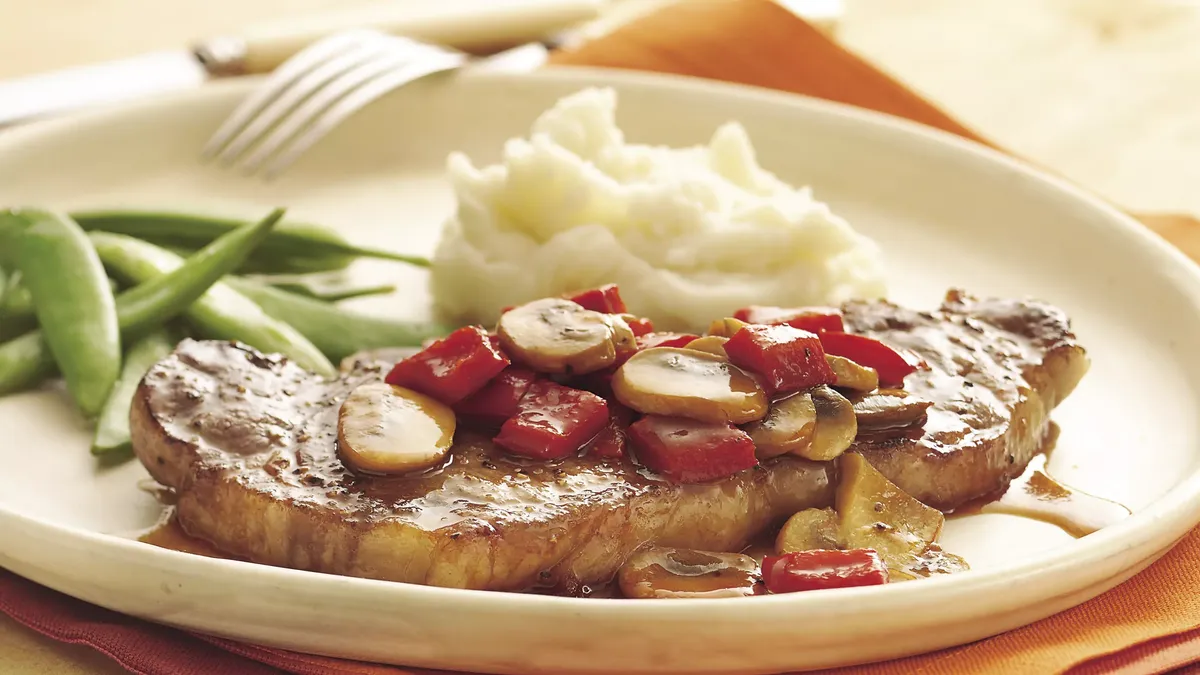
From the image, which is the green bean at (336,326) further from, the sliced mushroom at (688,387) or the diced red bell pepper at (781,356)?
the diced red bell pepper at (781,356)

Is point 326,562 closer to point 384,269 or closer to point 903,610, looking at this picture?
point 903,610

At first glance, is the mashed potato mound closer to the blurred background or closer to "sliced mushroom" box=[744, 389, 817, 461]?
"sliced mushroom" box=[744, 389, 817, 461]

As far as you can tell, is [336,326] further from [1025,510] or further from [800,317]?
[1025,510]

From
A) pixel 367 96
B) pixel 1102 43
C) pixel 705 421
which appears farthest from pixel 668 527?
pixel 1102 43

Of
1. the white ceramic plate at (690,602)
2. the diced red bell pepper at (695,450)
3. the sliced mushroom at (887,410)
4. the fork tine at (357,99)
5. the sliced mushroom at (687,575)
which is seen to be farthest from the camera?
the fork tine at (357,99)

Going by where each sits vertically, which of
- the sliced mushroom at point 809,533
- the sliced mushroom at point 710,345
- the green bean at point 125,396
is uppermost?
the sliced mushroom at point 710,345

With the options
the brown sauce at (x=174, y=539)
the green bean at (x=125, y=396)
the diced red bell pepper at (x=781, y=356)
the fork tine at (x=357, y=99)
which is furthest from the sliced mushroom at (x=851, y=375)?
the fork tine at (x=357, y=99)

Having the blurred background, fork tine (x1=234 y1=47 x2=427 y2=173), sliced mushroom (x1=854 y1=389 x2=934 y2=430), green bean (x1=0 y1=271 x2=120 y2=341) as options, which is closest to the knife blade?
fork tine (x1=234 y1=47 x2=427 y2=173)
